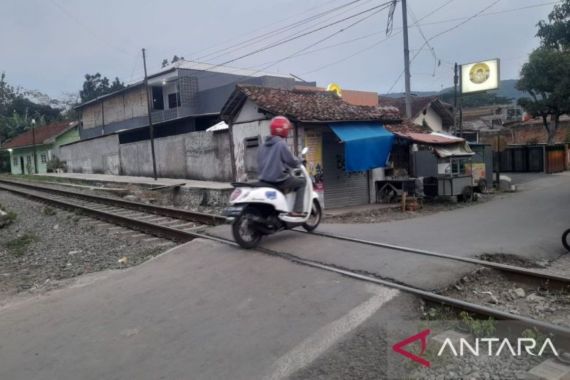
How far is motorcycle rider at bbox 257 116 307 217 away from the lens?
7034mm

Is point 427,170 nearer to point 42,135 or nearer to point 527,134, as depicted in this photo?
point 527,134

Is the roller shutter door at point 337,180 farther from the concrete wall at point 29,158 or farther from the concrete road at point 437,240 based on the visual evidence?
the concrete wall at point 29,158

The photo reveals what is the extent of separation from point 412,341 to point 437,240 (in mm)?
4756

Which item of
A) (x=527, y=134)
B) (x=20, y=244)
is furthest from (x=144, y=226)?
(x=527, y=134)

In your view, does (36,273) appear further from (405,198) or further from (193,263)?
(405,198)

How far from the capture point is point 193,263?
6.83 m

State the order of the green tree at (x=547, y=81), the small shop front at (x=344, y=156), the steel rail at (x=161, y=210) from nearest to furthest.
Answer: the steel rail at (x=161, y=210), the small shop front at (x=344, y=156), the green tree at (x=547, y=81)

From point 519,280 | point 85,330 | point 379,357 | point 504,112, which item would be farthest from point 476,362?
point 504,112

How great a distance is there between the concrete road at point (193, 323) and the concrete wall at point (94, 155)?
24.7m

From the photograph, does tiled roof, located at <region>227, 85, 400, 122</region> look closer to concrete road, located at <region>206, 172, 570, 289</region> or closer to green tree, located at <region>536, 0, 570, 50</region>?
concrete road, located at <region>206, 172, 570, 289</region>

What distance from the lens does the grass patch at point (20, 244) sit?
971cm

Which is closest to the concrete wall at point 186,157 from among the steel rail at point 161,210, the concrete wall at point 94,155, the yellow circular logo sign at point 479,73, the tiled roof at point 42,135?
the concrete wall at point 94,155

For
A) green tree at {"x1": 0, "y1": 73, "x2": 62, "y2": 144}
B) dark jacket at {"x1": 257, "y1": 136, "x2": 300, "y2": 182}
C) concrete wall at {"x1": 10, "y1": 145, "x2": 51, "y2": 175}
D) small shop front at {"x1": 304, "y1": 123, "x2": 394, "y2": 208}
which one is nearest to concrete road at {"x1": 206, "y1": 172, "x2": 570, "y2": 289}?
dark jacket at {"x1": 257, "y1": 136, "x2": 300, "y2": 182}

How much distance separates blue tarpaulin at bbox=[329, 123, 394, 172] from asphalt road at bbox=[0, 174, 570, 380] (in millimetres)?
5618
